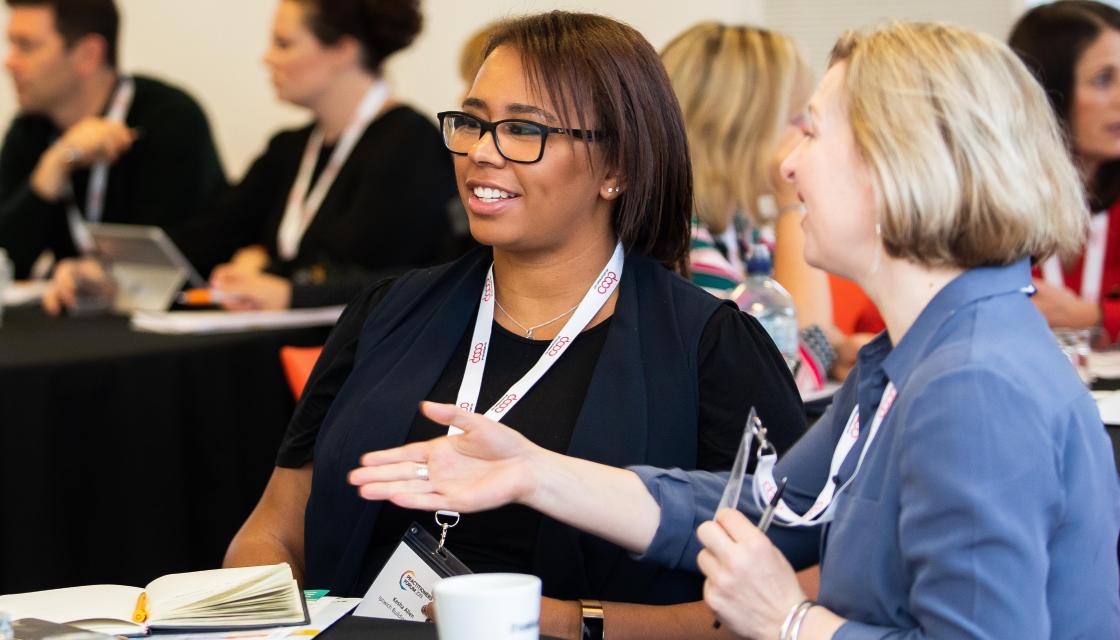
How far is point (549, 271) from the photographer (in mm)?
1895

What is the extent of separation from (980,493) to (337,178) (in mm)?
3435

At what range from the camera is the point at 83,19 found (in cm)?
480

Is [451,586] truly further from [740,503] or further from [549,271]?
[549,271]

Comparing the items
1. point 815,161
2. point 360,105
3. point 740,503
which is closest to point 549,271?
point 740,503

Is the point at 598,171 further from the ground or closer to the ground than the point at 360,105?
further from the ground

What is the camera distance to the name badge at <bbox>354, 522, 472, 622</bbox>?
1604mm

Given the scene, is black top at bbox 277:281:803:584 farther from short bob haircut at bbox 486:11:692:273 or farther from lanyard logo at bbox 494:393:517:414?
short bob haircut at bbox 486:11:692:273

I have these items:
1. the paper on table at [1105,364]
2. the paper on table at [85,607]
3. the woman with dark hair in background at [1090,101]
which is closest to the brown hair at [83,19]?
the woman with dark hair in background at [1090,101]

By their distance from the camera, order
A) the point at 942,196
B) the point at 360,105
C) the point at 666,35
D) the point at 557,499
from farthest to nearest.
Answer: the point at 666,35, the point at 360,105, the point at 557,499, the point at 942,196

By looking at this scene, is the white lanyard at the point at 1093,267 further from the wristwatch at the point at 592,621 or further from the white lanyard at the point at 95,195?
the white lanyard at the point at 95,195

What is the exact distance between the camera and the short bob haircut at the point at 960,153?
3.87 ft

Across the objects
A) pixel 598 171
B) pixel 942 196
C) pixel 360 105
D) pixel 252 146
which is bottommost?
pixel 252 146

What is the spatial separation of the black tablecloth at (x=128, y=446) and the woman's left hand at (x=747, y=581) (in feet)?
→ 7.17

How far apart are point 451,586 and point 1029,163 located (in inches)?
25.8
